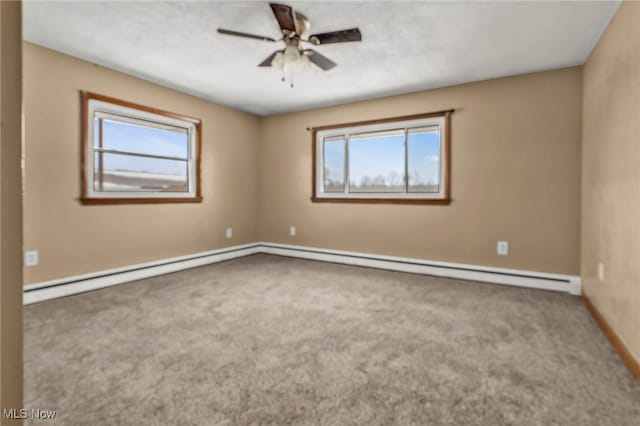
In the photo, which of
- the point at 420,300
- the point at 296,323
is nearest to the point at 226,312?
the point at 296,323

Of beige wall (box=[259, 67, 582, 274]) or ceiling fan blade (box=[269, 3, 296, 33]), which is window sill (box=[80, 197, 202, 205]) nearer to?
beige wall (box=[259, 67, 582, 274])

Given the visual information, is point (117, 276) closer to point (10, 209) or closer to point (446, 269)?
point (10, 209)

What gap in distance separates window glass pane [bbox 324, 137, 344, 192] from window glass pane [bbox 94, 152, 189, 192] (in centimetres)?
201

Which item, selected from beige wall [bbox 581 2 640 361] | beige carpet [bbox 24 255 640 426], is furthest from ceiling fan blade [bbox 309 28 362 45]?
beige carpet [bbox 24 255 640 426]

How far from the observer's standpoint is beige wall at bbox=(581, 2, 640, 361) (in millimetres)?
1843

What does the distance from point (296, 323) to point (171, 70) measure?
294 cm

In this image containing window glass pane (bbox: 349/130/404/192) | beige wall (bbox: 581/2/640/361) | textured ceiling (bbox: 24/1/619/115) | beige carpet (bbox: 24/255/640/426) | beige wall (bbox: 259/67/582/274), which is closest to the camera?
beige carpet (bbox: 24/255/640/426)

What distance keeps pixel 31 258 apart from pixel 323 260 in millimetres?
3266

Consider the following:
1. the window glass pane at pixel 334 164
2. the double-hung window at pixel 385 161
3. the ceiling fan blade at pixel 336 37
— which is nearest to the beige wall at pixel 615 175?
the double-hung window at pixel 385 161

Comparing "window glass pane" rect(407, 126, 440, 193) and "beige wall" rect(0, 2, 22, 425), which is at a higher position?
"window glass pane" rect(407, 126, 440, 193)

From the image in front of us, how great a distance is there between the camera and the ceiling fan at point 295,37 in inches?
86.9

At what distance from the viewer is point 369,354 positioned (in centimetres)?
189

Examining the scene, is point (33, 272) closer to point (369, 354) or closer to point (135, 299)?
point (135, 299)

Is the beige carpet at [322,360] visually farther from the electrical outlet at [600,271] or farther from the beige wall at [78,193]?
the beige wall at [78,193]
